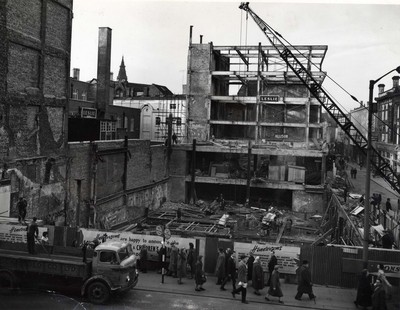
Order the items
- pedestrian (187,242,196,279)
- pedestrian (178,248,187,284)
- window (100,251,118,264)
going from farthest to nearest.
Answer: pedestrian (187,242,196,279), pedestrian (178,248,187,284), window (100,251,118,264)

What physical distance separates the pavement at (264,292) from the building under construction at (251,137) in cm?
2364

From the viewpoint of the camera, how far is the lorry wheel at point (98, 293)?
13008 mm

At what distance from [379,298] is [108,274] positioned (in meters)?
8.62

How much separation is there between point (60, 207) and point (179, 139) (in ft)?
111

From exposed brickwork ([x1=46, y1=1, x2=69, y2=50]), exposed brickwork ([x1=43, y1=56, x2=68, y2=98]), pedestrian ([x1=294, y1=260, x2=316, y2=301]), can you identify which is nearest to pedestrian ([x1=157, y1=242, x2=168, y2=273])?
pedestrian ([x1=294, y1=260, x2=316, y2=301])

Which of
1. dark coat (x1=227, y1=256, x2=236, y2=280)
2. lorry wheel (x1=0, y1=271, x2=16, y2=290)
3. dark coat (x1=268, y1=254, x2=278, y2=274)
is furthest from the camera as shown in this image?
dark coat (x1=268, y1=254, x2=278, y2=274)

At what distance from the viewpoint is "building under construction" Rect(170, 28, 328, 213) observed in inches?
1593

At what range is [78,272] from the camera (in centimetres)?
1319

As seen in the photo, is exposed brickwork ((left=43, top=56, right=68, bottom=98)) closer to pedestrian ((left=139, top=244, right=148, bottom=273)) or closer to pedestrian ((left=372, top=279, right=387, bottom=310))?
pedestrian ((left=139, top=244, right=148, bottom=273))

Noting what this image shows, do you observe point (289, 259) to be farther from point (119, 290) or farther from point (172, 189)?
point (172, 189)

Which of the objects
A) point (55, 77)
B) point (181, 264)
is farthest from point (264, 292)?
point (55, 77)

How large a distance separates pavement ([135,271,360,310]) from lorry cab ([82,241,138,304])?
1583 millimetres

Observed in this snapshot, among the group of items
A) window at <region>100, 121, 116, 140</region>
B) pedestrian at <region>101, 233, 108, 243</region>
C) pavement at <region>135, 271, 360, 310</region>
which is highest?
window at <region>100, 121, 116, 140</region>

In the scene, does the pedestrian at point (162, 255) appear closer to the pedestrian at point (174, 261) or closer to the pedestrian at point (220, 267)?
the pedestrian at point (174, 261)
